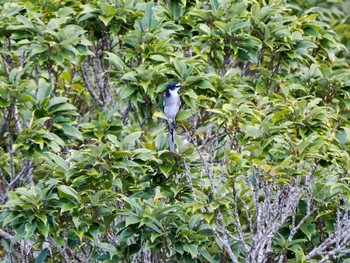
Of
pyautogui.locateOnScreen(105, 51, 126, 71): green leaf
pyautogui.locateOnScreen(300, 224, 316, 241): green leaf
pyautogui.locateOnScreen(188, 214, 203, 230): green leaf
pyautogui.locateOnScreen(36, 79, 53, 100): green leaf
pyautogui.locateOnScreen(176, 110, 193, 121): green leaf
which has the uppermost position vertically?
pyautogui.locateOnScreen(176, 110, 193, 121): green leaf

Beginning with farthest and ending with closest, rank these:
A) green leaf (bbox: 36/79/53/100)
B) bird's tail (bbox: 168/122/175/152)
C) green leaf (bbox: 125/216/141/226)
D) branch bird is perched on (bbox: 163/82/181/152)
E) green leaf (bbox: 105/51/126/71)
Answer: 1. green leaf (bbox: 105/51/126/71)
2. green leaf (bbox: 36/79/53/100)
3. branch bird is perched on (bbox: 163/82/181/152)
4. bird's tail (bbox: 168/122/175/152)
5. green leaf (bbox: 125/216/141/226)

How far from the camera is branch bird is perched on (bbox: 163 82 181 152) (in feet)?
19.5

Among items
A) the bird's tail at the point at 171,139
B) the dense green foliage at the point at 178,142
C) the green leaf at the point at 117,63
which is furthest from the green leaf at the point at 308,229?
the green leaf at the point at 117,63

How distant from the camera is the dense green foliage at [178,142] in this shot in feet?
17.9

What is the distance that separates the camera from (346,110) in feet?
22.5

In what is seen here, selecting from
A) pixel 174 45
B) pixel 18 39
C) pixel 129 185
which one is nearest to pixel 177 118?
pixel 129 185

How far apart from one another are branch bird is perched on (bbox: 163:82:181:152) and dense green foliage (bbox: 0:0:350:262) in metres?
0.06

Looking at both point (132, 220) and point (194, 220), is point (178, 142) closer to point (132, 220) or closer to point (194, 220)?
point (194, 220)

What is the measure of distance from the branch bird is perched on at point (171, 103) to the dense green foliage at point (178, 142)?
59 mm

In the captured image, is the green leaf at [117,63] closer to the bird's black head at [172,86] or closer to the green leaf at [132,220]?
the bird's black head at [172,86]

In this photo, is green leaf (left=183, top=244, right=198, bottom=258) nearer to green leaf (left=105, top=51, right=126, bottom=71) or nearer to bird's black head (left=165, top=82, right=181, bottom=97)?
bird's black head (left=165, top=82, right=181, bottom=97)

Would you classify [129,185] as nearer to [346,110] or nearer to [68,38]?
[68,38]

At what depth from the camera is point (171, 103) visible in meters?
6.16

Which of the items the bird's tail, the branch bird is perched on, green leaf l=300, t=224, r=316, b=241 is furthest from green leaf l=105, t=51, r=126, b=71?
green leaf l=300, t=224, r=316, b=241
